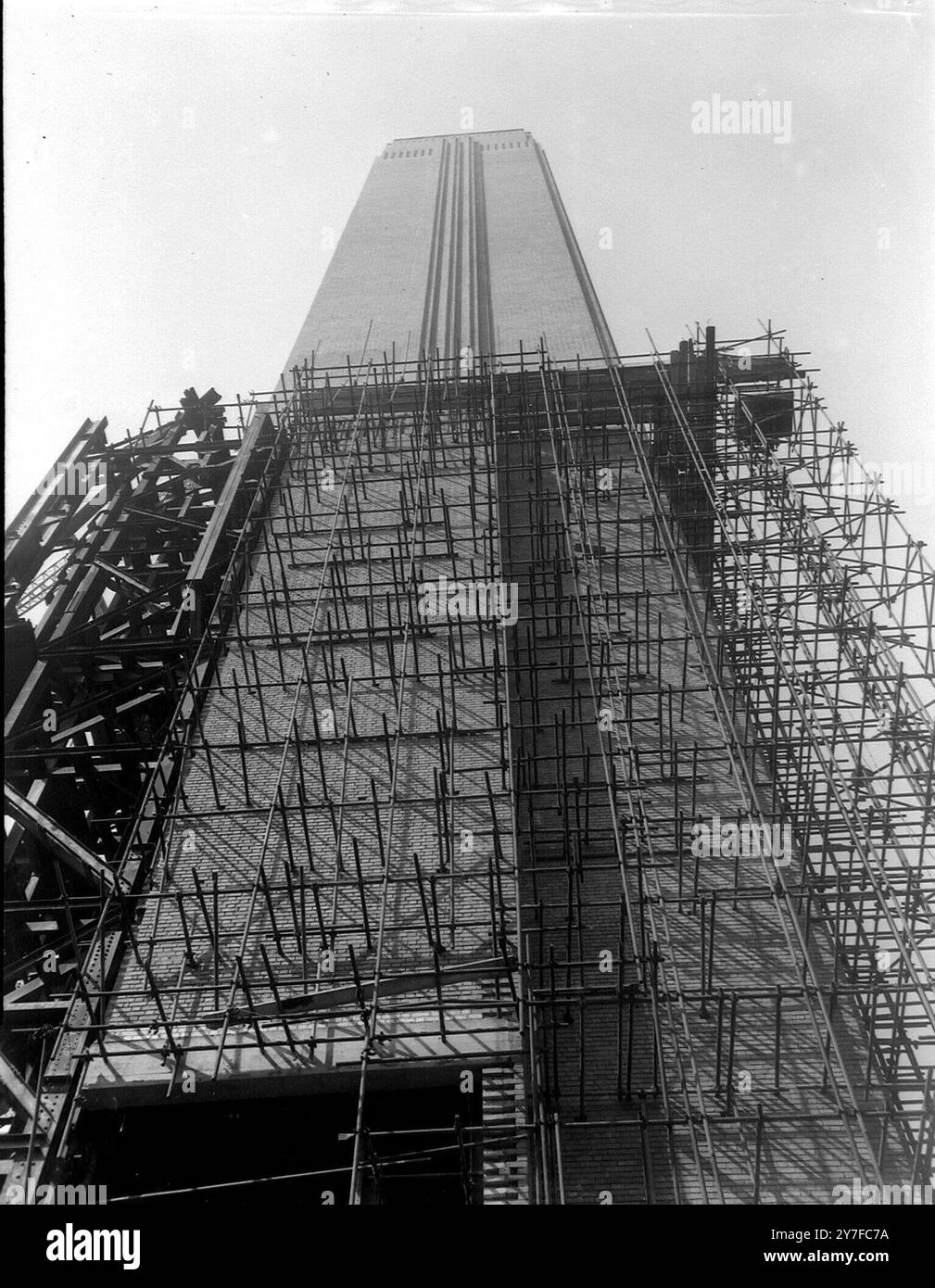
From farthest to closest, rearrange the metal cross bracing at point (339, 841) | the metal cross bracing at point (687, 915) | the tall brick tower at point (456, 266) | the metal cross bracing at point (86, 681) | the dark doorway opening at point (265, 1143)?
the tall brick tower at point (456, 266), the metal cross bracing at point (86, 681), the metal cross bracing at point (339, 841), the dark doorway opening at point (265, 1143), the metal cross bracing at point (687, 915)

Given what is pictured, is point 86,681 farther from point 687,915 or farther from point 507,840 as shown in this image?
point 687,915

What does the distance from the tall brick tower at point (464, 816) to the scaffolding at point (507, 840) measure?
3.3 inches

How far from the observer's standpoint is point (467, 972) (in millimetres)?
17062

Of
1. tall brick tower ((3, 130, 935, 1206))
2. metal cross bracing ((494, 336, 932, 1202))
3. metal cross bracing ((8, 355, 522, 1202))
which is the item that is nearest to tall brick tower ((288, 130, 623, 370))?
tall brick tower ((3, 130, 935, 1206))

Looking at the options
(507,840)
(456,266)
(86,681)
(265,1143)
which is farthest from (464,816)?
(456,266)

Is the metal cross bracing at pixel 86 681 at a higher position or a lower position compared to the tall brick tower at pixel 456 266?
lower

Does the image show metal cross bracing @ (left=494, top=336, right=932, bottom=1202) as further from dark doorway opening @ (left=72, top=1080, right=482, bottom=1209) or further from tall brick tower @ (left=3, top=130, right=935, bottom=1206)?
dark doorway opening @ (left=72, top=1080, right=482, bottom=1209)

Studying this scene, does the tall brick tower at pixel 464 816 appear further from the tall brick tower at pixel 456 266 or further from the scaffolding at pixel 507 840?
the tall brick tower at pixel 456 266

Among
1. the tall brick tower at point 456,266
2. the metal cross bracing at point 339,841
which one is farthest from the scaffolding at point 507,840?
the tall brick tower at point 456,266

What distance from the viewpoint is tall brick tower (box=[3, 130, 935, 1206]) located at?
16.2 meters

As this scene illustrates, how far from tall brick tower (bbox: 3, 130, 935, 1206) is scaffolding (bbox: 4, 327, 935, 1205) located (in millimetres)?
85

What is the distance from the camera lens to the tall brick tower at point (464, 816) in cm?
1619

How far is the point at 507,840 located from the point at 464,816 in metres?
0.93
